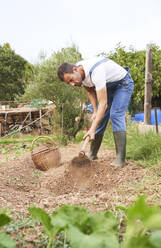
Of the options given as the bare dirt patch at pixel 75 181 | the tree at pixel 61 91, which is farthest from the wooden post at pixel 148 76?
the bare dirt patch at pixel 75 181

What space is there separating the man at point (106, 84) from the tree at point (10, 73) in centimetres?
1706

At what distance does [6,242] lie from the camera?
29.8 inches

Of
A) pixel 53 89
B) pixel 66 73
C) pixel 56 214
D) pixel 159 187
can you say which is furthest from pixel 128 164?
pixel 53 89

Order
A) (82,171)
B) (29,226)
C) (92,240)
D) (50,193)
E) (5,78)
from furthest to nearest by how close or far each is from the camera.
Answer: (5,78) < (82,171) < (50,193) < (29,226) < (92,240)

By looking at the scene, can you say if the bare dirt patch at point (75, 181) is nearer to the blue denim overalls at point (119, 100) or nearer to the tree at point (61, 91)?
the blue denim overalls at point (119, 100)

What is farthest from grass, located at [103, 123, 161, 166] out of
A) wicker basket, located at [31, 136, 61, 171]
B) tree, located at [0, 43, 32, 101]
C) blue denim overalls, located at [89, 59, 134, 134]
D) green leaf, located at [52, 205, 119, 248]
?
tree, located at [0, 43, 32, 101]

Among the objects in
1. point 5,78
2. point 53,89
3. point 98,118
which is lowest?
point 98,118

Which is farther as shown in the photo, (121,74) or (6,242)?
(121,74)

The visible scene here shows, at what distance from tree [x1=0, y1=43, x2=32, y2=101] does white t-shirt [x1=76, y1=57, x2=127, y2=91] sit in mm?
17094

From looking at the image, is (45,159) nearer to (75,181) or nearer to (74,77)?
(75,181)

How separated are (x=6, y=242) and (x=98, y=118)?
6.07 feet

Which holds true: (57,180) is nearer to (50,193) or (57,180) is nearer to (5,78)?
(50,193)

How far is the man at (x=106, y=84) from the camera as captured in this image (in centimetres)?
249

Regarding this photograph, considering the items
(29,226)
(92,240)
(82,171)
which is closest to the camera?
(92,240)
